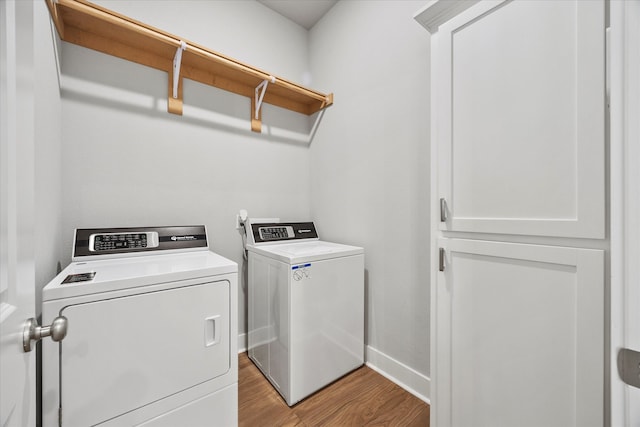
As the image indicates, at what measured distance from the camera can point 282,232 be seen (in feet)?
6.94

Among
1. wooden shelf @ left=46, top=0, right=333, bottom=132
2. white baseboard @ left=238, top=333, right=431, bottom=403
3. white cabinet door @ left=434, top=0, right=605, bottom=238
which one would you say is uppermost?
wooden shelf @ left=46, top=0, right=333, bottom=132

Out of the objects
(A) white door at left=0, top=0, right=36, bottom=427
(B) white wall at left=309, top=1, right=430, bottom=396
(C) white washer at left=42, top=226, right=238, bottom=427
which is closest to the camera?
(A) white door at left=0, top=0, right=36, bottom=427

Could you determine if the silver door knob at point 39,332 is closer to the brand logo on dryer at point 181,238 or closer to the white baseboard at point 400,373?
the brand logo on dryer at point 181,238

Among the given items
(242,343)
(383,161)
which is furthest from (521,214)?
(242,343)

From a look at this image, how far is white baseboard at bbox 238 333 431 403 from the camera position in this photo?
155 centimetres

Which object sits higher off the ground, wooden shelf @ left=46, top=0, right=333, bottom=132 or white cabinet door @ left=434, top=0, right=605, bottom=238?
wooden shelf @ left=46, top=0, right=333, bottom=132

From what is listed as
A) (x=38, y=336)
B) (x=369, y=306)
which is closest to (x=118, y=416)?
(x=38, y=336)

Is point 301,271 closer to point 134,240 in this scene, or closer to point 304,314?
point 304,314

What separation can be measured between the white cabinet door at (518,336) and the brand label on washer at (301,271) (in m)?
0.71

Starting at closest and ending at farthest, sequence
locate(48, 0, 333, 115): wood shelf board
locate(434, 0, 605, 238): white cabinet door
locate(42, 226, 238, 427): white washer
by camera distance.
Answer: locate(434, 0, 605, 238): white cabinet door → locate(42, 226, 238, 427): white washer → locate(48, 0, 333, 115): wood shelf board

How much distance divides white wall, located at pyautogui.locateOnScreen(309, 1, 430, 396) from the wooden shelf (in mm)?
383

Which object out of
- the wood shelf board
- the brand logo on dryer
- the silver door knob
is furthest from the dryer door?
the wood shelf board

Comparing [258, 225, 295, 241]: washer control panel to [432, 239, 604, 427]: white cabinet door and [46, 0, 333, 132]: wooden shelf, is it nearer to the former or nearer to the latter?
[46, 0, 333, 132]: wooden shelf

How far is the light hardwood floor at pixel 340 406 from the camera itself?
1389mm
